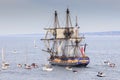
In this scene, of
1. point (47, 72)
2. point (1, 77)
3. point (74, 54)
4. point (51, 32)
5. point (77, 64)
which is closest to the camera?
point (1, 77)

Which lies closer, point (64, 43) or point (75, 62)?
point (75, 62)

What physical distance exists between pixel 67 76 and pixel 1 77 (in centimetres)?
1718

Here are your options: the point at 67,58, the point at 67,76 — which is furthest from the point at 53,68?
the point at 67,76

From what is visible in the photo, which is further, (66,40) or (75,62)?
(66,40)

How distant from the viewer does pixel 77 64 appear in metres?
140

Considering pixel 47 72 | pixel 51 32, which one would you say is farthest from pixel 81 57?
pixel 51 32

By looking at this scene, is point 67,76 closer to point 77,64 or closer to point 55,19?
point 77,64

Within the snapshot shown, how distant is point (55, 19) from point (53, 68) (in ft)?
85.3

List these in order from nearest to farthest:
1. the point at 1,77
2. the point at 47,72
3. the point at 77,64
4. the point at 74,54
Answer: the point at 1,77 < the point at 47,72 < the point at 77,64 < the point at 74,54

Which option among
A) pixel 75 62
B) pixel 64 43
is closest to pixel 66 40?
pixel 64 43

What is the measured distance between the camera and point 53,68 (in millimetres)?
141000

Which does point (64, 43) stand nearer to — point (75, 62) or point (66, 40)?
point (66, 40)

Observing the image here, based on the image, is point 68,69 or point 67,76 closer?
point 67,76

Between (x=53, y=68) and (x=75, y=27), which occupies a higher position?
(x=75, y=27)
